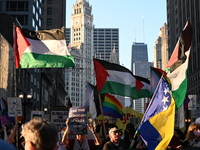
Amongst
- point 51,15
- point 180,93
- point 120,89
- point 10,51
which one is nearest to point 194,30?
point 51,15

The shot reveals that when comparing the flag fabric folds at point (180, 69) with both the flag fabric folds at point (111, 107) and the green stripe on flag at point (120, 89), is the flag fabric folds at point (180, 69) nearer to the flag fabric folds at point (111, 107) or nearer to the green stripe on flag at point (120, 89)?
the green stripe on flag at point (120, 89)

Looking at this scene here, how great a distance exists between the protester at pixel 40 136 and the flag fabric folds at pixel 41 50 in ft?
26.7

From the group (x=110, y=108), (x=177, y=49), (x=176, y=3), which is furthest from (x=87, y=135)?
(x=176, y=3)

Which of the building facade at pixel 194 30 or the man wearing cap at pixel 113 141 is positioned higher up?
the building facade at pixel 194 30

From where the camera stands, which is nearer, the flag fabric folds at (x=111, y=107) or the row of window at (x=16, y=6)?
the flag fabric folds at (x=111, y=107)

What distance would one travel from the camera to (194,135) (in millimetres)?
9742

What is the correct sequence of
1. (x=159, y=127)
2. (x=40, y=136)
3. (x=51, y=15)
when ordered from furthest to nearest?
(x=51, y=15), (x=159, y=127), (x=40, y=136)

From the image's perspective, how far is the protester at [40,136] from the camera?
13.1 feet

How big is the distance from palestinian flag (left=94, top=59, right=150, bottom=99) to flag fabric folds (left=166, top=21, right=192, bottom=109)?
132 inches

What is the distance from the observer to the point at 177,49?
12438 mm

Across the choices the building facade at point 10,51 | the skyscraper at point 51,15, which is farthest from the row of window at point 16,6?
the skyscraper at point 51,15

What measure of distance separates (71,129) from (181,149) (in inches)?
105

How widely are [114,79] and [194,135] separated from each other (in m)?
6.17

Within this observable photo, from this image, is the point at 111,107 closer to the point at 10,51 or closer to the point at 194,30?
the point at 10,51
